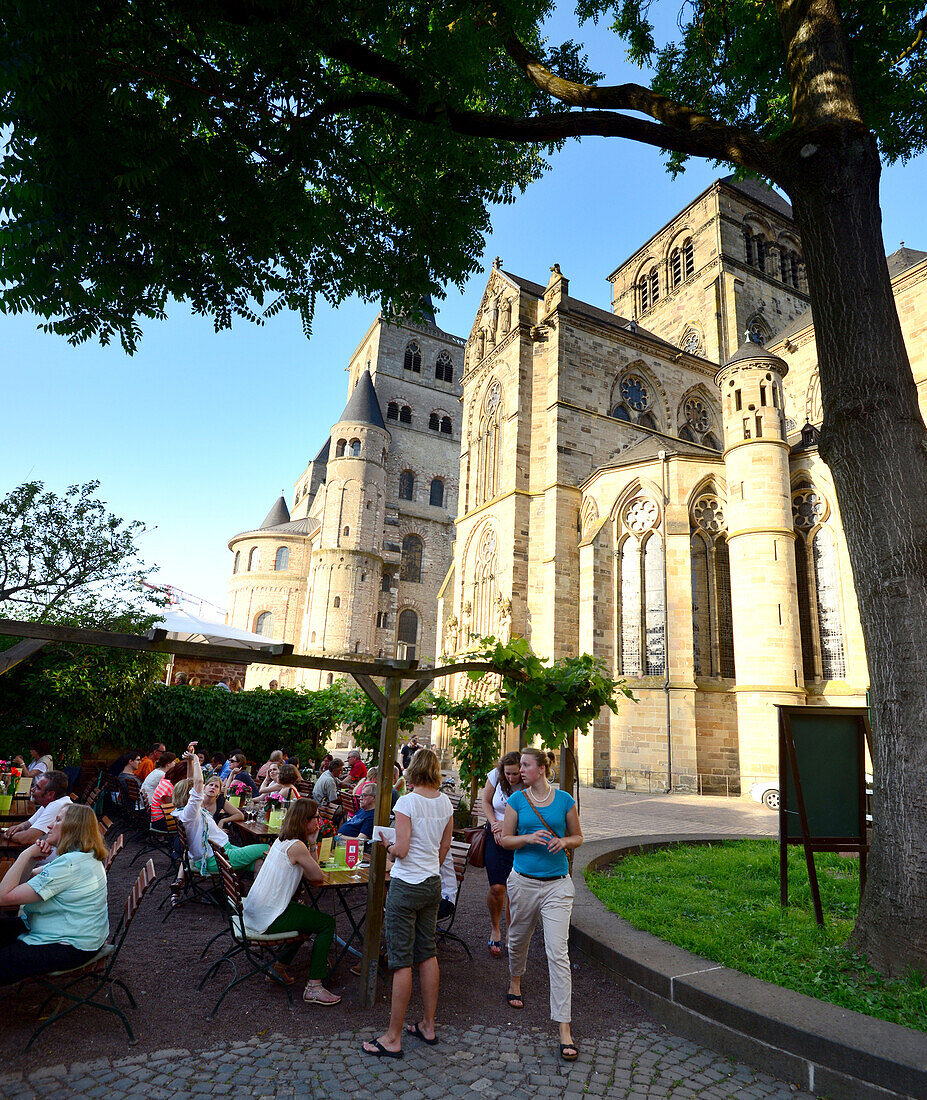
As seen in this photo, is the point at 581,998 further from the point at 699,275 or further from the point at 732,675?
the point at 699,275

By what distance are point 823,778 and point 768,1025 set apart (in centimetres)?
270

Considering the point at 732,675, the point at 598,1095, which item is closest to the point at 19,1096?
the point at 598,1095

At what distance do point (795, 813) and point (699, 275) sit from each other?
1313 inches

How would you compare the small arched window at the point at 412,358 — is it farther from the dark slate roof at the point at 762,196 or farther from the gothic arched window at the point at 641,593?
the gothic arched window at the point at 641,593

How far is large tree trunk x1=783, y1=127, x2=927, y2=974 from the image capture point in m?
4.06

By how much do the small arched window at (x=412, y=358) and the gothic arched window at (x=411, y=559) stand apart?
14107mm

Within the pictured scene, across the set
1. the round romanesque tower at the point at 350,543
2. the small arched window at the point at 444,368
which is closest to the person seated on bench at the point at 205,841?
the round romanesque tower at the point at 350,543

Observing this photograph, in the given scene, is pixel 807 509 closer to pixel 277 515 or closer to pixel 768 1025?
pixel 768 1025

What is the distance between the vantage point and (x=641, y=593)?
1923cm

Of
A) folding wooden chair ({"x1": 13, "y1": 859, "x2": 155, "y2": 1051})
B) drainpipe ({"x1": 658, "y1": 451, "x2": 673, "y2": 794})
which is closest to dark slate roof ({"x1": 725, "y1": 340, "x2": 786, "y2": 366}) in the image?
drainpipe ({"x1": 658, "y1": 451, "x2": 673, "y2": 794})

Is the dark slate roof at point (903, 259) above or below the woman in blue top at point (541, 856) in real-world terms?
above

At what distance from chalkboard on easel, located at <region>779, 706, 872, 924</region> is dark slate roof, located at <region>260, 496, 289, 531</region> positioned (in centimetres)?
4952

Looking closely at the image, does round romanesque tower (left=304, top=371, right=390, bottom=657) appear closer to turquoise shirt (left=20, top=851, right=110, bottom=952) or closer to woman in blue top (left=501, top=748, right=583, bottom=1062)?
turquoise shirt (left=20, top=851, right=110, bottom=952)

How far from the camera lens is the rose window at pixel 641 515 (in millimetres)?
19375
